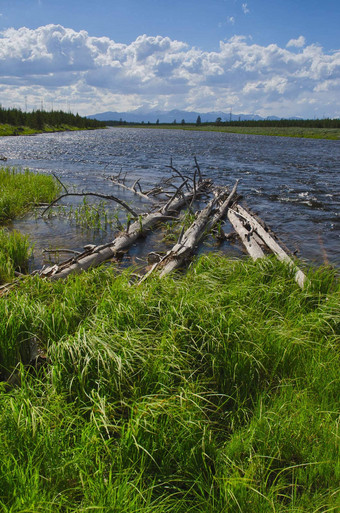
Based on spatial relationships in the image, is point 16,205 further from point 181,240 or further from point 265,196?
point 265,196

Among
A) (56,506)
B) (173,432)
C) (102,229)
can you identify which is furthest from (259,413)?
(102,229)

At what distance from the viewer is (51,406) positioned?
10.4 feet

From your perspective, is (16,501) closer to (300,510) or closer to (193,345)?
(300,510)

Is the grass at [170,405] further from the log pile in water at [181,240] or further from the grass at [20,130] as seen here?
the grass at [20,130]

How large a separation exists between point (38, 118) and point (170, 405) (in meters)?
90.3

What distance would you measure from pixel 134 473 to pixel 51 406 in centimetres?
99

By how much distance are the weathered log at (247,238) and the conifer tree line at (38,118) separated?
7162 centimetres

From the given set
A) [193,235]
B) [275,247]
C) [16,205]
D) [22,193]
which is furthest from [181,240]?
[22,193]

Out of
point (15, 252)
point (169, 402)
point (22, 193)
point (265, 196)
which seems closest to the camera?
point (169, 402)

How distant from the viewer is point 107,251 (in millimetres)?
9094

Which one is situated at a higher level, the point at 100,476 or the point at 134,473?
the point at 100,476

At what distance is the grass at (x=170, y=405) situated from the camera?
2529 millimetres

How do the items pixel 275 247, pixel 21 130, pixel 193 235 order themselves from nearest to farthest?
pixel 275 247 → pixel 193 235 → pixel 21 130

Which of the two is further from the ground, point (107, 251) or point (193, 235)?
point (193, 235)
